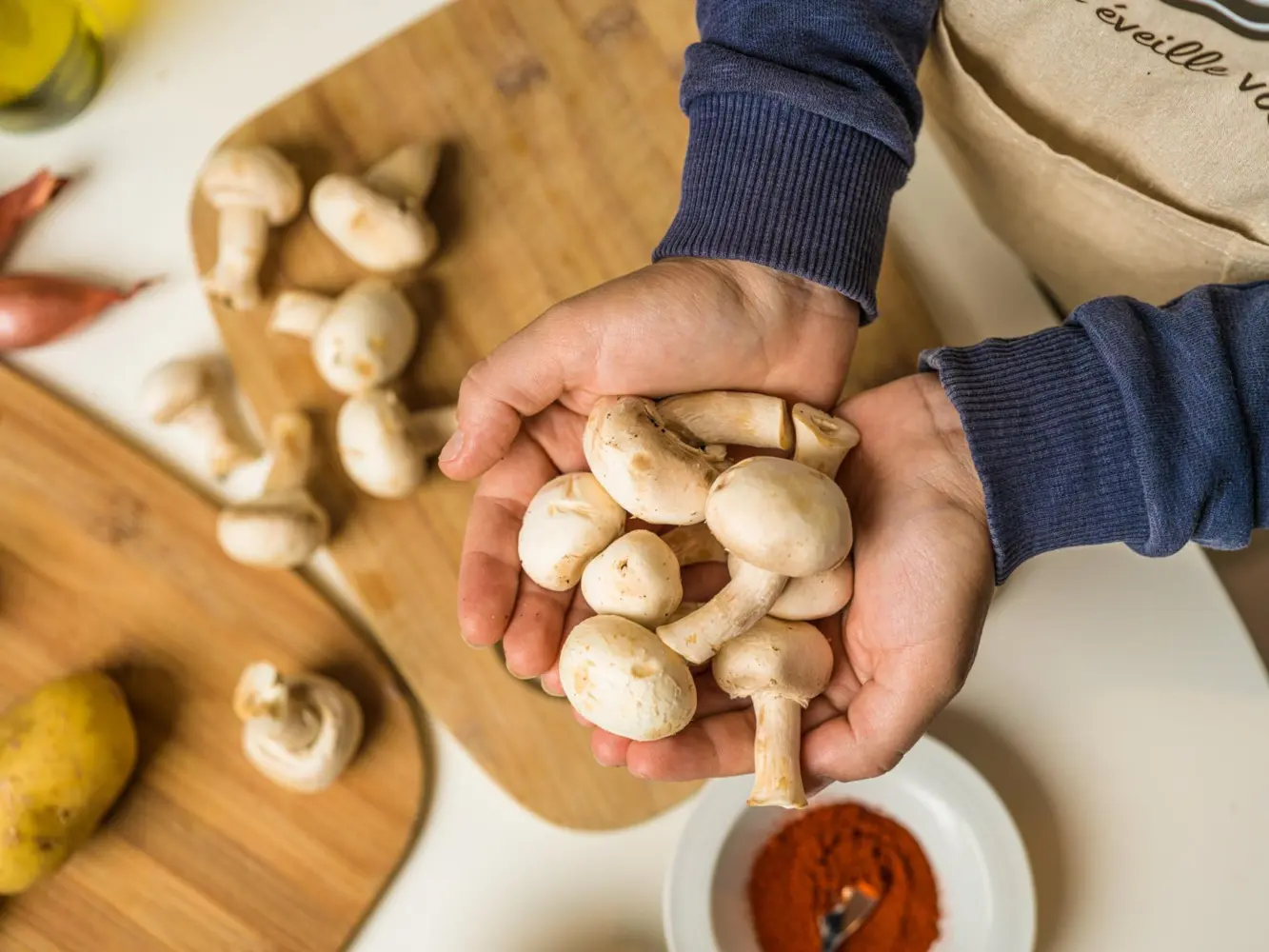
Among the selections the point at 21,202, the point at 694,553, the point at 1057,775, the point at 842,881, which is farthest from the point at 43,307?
the point at 1057,775

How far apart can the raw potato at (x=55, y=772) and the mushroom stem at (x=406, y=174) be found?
20.0 inches

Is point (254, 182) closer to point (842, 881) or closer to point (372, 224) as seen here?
point (372, 224)

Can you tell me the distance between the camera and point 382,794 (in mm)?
886

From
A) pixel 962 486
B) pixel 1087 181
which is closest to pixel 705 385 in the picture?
pixel 962 486

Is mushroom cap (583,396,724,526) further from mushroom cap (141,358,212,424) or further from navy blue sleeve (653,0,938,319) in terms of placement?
mushroom cap (141,358,212,424)

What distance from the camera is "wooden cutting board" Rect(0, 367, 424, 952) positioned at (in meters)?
0.87

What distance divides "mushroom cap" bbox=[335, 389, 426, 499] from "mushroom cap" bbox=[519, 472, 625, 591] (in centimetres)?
19

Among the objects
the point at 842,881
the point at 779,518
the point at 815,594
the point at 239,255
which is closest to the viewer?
the point at 779,518

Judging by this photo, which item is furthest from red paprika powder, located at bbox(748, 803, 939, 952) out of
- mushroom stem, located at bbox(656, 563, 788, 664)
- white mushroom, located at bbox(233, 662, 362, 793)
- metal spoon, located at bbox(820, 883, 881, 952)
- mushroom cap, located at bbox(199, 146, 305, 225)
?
mushroom cap, located at bbox(199, 146, 305, 225)

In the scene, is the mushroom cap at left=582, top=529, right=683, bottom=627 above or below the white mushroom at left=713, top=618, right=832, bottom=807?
above

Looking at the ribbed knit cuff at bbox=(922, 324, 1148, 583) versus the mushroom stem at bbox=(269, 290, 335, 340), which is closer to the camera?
the ribbed knit cuff at bbox=(922, 324, 1148, 583)

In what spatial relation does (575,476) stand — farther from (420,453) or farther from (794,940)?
(794,940)

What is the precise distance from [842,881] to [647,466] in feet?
1.34

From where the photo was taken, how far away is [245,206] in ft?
3.03
